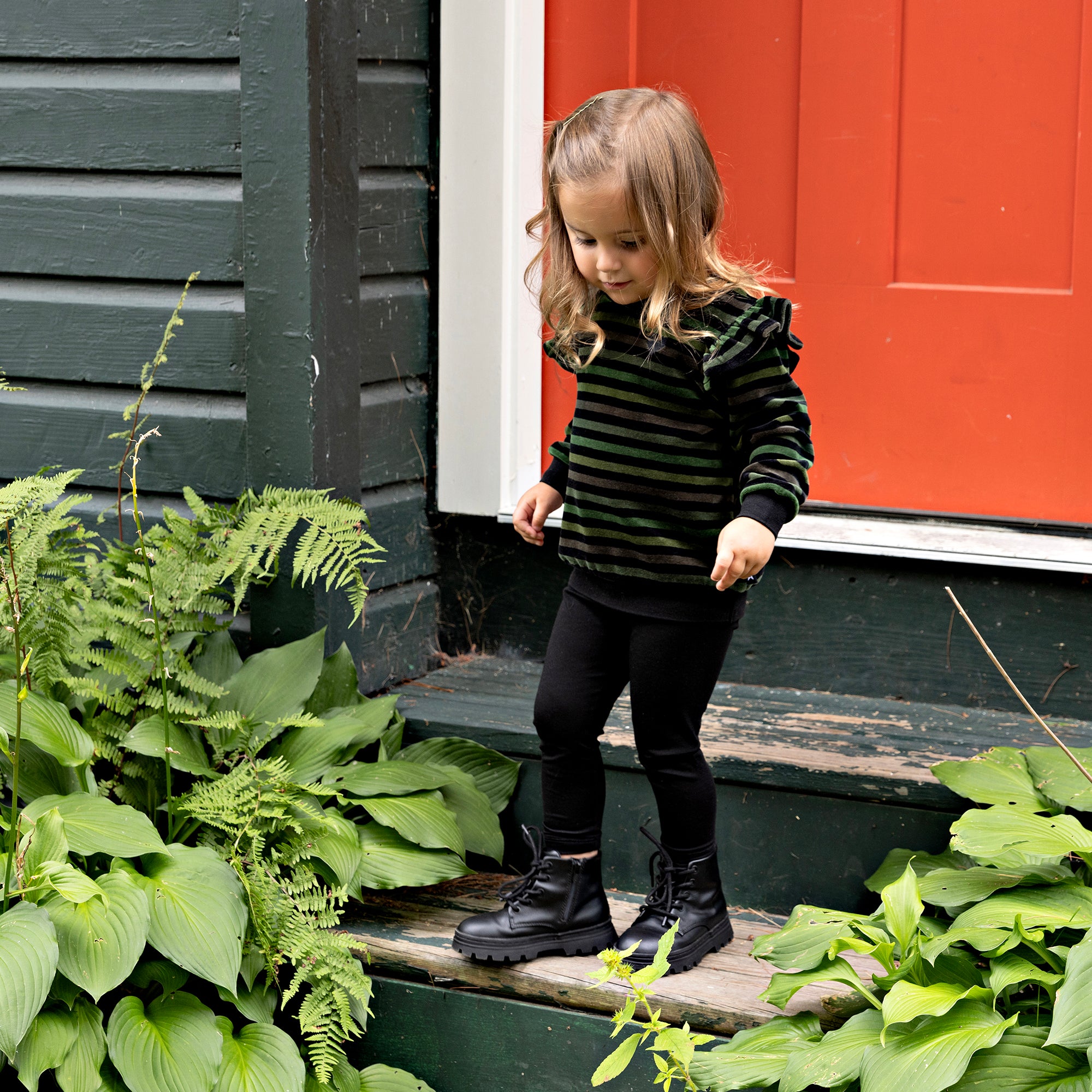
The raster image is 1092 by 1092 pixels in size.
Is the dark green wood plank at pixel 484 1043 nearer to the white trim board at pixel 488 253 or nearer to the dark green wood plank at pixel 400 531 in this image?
the dark green wood plank at pixel 400 531

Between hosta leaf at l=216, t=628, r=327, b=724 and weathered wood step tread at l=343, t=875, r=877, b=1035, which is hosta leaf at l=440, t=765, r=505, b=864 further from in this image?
hosta leaf at l=216, t=628, r=327, b=724

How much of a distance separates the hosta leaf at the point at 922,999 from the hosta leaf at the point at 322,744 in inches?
44.3

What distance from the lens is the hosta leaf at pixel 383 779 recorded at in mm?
2627

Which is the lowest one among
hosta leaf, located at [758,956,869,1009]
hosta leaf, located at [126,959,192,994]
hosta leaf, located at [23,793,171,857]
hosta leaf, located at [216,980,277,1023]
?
hosta leaf, located at [216,980,277,1023]

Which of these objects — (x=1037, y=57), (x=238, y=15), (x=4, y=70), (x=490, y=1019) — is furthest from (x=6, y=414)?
(x=1037, y=57)

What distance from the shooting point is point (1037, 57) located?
112 inches

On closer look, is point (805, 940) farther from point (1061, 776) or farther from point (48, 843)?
point (48, 843)

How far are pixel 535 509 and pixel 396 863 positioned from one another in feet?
2.24

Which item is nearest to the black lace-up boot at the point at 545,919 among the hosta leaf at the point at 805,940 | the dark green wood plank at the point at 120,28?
the hosta leaf at the point at 805,940

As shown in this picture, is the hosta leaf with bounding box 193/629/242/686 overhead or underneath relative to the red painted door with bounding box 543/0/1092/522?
underneath

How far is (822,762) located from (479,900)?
70cm

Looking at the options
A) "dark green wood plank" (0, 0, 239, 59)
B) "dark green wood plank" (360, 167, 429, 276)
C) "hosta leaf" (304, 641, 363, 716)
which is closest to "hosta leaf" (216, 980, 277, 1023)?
"hosta leaf" (304, 641, 363, 716)

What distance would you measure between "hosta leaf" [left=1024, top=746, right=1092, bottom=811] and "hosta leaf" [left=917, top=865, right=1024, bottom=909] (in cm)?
20

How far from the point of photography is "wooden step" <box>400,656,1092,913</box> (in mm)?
2627
